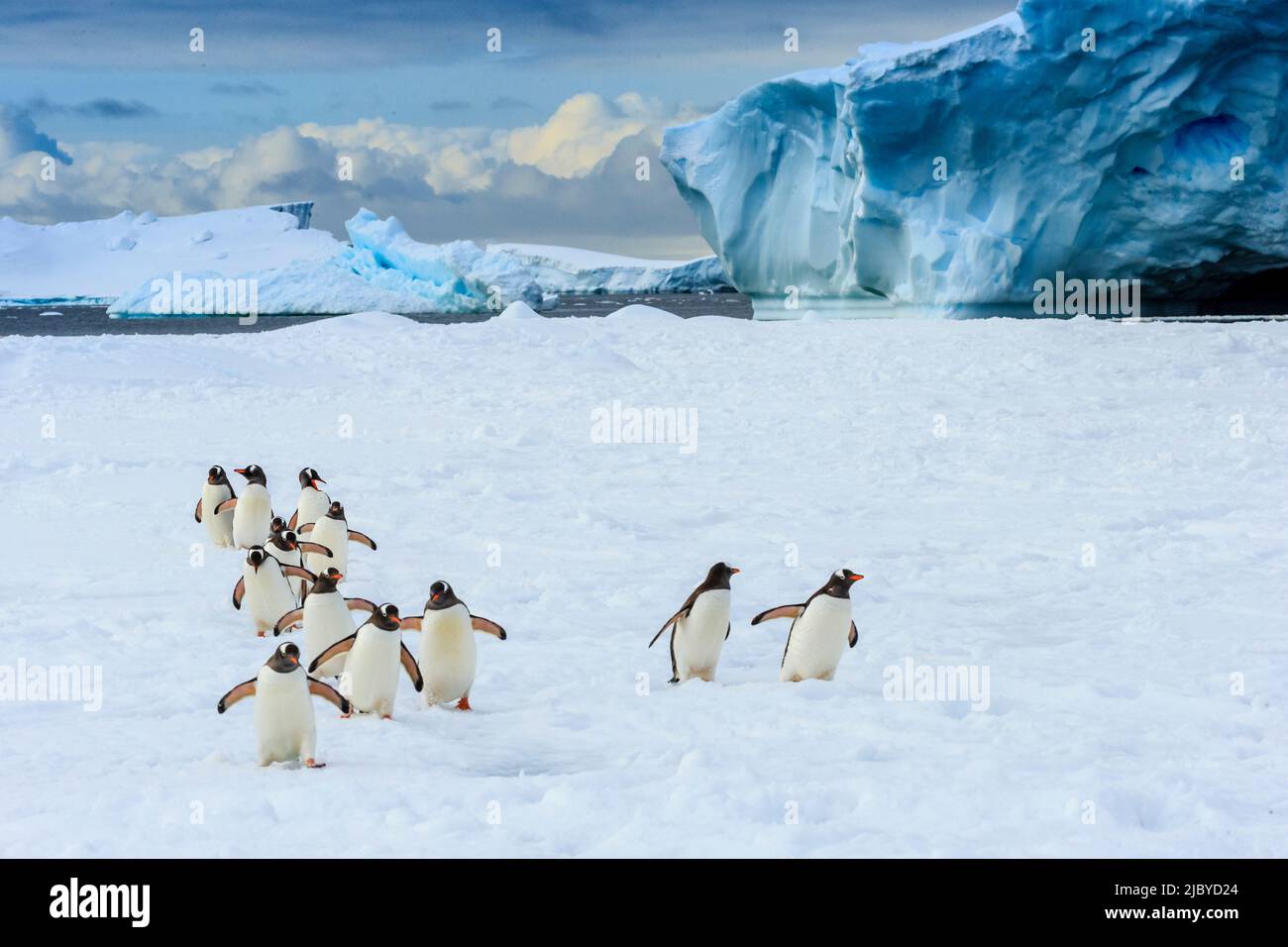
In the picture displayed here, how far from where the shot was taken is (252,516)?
689 cm

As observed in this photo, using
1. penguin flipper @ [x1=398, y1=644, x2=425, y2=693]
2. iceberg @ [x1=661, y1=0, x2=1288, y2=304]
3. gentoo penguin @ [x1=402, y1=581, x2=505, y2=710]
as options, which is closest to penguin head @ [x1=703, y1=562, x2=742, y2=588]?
gentoo penguin @ [x1=402, y1=581, x2=505, y2=710]

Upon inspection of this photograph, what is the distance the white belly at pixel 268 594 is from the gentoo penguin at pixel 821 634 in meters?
2.00

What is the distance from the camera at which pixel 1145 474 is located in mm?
9047

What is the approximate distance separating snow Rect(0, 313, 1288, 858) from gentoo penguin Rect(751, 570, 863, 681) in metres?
0.13

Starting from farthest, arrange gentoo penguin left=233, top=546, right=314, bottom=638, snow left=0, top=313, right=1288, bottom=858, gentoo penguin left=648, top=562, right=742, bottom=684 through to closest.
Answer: gentoo penguin left=233, top=546, right=314, bottom=638 → gentoo penguin left=648, top=562, right=742, bottom=684 → snow left=0, top=313, right=1288, bottom=858

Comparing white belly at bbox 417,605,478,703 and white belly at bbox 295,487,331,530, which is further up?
white belly at bbox 295,487,331,530

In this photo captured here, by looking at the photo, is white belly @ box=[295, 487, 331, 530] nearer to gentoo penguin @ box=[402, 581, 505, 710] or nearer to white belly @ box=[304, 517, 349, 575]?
white belly @ box=[304, 517, 349, 575]

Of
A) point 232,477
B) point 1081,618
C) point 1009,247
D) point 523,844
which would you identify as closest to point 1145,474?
point 1081,618

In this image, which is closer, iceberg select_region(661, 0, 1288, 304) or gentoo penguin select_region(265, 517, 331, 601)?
gentoo penguin select_region(265, 517, 331, 601)

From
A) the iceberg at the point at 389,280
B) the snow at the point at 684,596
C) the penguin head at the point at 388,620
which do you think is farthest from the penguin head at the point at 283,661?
Answer: the iceberg at the point at 389,280

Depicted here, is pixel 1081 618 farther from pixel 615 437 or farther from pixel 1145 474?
pixel 615 437

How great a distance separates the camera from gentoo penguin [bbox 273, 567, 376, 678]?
15.8 feet

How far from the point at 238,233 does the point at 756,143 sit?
83.7 m

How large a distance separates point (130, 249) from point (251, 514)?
106 m
